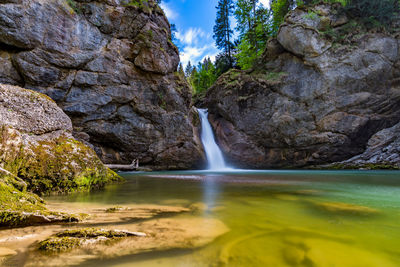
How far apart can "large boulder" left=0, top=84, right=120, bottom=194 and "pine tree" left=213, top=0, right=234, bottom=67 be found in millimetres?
24910

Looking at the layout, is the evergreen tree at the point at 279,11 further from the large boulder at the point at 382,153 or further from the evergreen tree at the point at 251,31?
the large boulder at the point at 382,153

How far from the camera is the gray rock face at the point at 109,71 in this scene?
12.4m

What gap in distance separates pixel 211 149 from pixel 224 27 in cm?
1810

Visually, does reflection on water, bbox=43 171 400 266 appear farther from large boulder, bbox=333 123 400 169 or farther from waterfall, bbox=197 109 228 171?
waterfall, bbox=197 109 228 171

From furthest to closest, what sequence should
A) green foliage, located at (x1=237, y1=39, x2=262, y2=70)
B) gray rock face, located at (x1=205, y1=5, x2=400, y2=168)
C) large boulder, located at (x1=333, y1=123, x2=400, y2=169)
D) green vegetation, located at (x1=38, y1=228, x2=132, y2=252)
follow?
green foliage, located at (x1=237, y1=39, x2=262, y2=70)
gray rock face, located at (x1=205, y1=5, x2=400, y2=168)
large boulder, located at (x1=333, y1=123, x2=400, y2=169)
green vegetation, located at (x1=38, y1=228, x2=132, y2=252)

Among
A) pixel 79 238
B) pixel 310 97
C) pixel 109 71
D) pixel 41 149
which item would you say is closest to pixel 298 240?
pixel 79 238

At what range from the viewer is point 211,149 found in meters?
19.8

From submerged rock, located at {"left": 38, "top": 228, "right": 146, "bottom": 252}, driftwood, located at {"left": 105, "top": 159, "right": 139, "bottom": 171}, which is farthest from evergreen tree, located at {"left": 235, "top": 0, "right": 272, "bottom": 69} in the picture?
submerged rock, located at {"left": 38, "top": 228, "right": 146, "bottom": 252}

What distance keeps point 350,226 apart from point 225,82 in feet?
62.7

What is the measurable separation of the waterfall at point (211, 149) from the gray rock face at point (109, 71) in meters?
1.64

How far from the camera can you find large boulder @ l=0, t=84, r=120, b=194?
4.46 m

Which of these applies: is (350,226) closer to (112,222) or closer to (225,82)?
(112,222)

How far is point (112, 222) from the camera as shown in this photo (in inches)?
103

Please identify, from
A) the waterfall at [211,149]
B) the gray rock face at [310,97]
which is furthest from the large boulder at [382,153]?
the waterfall at [211,149]
